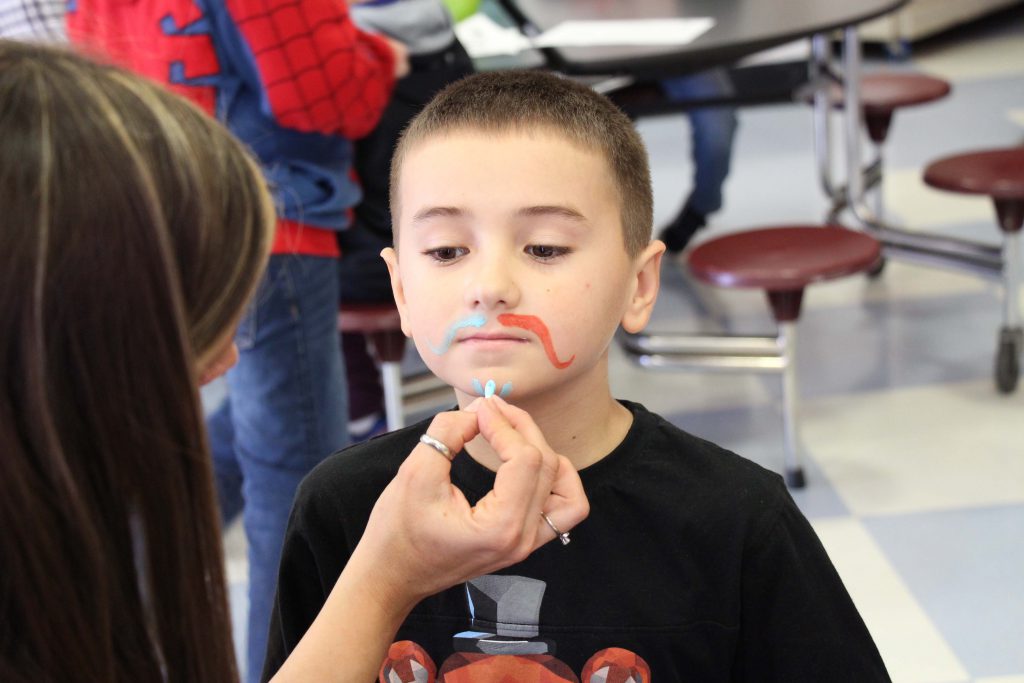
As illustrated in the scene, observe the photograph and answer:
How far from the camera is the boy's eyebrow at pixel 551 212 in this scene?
917mm

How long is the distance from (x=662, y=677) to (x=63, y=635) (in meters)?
0.43

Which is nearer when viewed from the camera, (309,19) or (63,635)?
(63,635)

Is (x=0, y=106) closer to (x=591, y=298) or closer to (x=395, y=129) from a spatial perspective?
(x=591, y=298)

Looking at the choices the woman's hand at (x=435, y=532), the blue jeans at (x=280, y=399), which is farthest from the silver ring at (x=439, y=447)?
the blue jeans at (x=280, y=399)

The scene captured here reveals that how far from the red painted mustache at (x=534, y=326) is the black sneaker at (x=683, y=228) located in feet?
8.76

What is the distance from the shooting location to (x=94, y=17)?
1.60 m

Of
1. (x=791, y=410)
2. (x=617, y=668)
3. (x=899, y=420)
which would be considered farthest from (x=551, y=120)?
(x=899, y=420)

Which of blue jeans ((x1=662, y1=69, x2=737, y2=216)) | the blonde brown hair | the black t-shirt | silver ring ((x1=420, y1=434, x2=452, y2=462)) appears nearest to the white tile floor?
blue jeans ((x1=662, y1=69, x2=737, y2=216))

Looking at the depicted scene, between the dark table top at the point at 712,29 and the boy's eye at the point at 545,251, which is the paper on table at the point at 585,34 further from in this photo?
the boy's eye at the point at 545,251

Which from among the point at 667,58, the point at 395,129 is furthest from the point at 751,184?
the point at 395,129

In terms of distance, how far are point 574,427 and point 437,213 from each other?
0.68ft

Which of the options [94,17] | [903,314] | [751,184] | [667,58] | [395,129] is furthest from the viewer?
[751,184]

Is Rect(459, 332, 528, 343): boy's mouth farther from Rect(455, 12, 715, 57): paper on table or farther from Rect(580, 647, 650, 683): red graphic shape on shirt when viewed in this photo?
Rect(455, 12, 715, 57): paper on table

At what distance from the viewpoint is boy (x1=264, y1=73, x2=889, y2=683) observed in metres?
0.92
